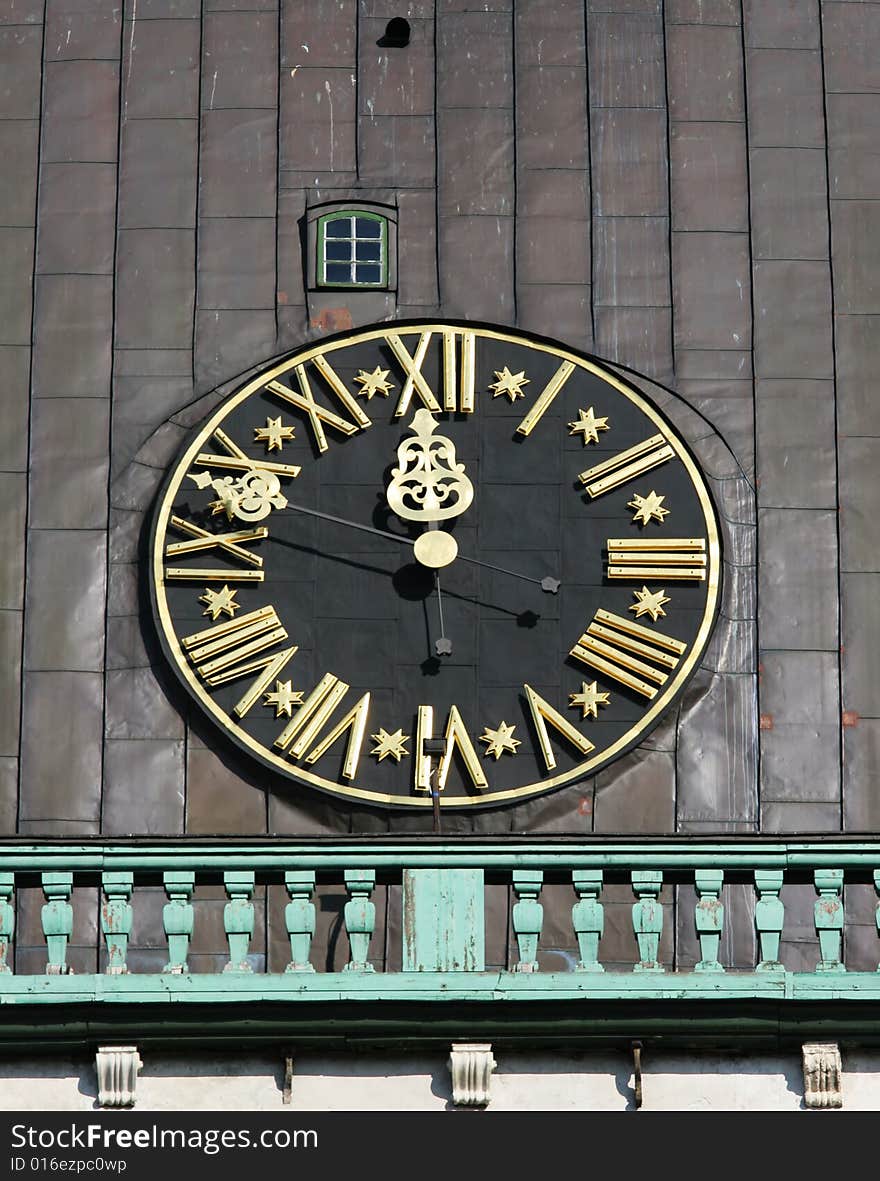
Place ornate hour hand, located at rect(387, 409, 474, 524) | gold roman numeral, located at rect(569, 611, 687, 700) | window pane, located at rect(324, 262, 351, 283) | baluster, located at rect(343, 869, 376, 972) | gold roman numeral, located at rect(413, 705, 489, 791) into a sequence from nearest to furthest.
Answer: baluster, located at rect(343, 869, 376, 972) → gold roman numeral, located at rect(413, 705, 489, 791) → gold roman numeral, located at rect(569, 611, 687, 700) → ornate hour hand, located at rect(387, 409, 474, 524) → window pane, located at rect(324, 262, 351, 283)

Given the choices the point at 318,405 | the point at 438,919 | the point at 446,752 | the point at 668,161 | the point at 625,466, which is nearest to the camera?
the point at 438,919

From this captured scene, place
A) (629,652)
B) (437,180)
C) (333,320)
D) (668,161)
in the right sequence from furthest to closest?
1. (668,161)
2. (437,180)
3. (333,320)
4. (629,652)

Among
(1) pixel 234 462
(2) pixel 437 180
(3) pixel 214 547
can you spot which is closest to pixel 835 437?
(2) pixel 437 180

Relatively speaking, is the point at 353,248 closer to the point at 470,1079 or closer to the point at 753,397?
the point at 753,397

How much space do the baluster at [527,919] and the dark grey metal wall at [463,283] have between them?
2831mm

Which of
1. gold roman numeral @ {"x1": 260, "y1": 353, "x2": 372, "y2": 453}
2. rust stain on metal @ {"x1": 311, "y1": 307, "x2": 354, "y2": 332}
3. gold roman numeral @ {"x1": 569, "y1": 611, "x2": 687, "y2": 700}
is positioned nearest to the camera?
gold roman numeral @ {"x1": 569, "y1": 611, "x2": 687, "y2": 700}

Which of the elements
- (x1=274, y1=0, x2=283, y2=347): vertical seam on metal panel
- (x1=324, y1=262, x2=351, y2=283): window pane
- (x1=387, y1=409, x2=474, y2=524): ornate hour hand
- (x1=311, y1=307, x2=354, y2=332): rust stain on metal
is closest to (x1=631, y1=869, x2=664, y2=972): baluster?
(x1=387, y1=409, x2=474, y2=524): ornate hour hand

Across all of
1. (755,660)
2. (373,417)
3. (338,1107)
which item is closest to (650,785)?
(755,660)

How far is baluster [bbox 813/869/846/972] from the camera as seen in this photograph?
1549cm

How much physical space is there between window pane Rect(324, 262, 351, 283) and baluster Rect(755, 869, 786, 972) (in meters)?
5.19

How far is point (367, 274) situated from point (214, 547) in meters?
1.78

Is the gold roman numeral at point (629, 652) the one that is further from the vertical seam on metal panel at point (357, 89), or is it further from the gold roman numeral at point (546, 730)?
the vertical seam on metal panel at point (357, 89)

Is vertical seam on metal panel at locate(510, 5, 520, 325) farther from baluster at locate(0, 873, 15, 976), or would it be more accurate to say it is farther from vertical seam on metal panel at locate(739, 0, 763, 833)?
baluster at locate(0, 873, 15, 976)

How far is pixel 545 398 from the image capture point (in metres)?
19.2
